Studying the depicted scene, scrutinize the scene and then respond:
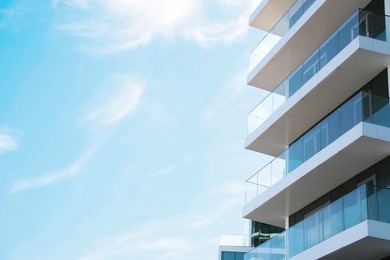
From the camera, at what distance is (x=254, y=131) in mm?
24969

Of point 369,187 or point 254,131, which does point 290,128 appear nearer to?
point 254,131

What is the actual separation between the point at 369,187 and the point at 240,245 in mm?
26694

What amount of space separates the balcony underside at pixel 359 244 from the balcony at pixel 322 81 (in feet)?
16.4

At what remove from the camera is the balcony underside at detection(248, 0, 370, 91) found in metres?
22.4

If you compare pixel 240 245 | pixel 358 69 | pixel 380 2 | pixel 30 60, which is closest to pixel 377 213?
pixel 358 69

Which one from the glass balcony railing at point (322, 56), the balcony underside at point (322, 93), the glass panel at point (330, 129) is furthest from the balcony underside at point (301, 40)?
the glass panel at point (330, 129)

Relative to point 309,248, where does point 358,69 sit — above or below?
above

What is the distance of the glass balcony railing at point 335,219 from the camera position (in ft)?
57.5

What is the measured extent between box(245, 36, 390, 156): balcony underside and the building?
0.10 feet

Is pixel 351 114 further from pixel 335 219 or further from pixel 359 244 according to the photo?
pixel 359 244

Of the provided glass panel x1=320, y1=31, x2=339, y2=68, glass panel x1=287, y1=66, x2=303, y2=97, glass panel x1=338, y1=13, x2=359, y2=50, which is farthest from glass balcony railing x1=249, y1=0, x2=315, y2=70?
glass panel x1=338, y1=13, x2=359, y2=50

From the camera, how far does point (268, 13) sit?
27438mm

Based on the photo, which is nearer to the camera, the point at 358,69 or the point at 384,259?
the point at 384,259

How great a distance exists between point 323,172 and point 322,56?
381 centimetres
